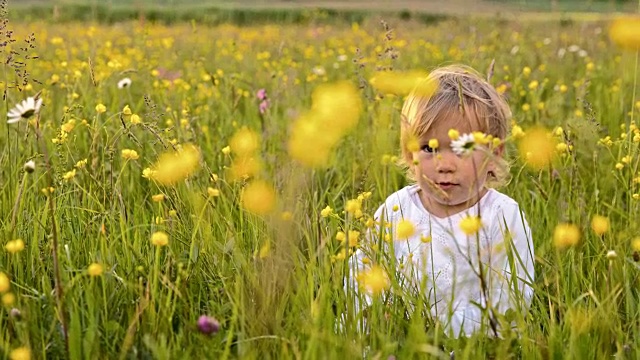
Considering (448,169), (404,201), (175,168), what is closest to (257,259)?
(175,168)

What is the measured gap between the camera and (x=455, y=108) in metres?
2.30

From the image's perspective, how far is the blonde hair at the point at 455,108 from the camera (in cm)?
229

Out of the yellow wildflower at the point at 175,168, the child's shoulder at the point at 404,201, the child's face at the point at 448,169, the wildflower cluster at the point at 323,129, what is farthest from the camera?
the child's shoulder at the point at 404,201

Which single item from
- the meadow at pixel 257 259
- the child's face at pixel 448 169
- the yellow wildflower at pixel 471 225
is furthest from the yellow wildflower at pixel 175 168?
the yellow wildflower at pixel 471 225

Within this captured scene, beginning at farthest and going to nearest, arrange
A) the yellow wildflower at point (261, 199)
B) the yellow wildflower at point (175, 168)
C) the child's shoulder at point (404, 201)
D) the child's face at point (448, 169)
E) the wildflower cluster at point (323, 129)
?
the child's shoulder at point (404, 201)
the child's face at point (448, 169)
the yellow wildflower at point (175, 168)
the yellow wildflower at point (261, 199)
the wildflower cluster at point (323, 129)

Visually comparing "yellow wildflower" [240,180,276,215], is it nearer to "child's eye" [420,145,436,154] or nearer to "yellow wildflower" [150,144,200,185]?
"yellow wildflower" [150,144,200,185]

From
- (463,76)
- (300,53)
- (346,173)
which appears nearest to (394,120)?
(346,173)

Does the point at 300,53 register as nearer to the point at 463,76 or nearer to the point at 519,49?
the point at 519,49

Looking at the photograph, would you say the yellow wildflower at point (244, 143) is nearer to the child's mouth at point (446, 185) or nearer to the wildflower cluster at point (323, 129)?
the child's mouth at point (446, 185)

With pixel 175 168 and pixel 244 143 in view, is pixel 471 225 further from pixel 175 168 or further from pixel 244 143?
pixel 244 143

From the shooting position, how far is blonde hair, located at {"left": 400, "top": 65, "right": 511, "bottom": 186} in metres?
2.29

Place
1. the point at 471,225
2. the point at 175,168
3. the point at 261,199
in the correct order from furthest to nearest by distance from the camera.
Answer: the point at 175,168 → the point at 261,199 → the point at 471,225

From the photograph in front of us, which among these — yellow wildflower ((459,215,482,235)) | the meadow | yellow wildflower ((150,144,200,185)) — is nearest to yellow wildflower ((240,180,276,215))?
the meadow

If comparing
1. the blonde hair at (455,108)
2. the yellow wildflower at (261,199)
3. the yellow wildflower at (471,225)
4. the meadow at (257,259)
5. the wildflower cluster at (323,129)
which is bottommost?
the meadow at (257,259)
